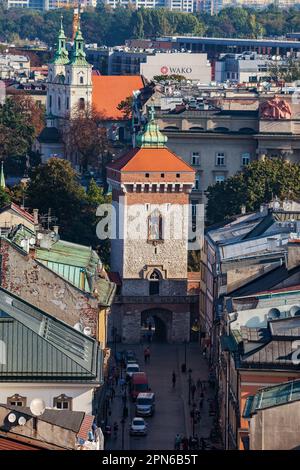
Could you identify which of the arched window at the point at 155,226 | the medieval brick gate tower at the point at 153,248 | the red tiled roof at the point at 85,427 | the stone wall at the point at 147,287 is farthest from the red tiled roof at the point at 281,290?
the stone wall at the point at 147,287

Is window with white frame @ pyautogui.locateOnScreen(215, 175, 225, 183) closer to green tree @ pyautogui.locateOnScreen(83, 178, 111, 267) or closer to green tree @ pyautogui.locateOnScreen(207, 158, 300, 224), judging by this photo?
green tree @ pyautogui.locateOnScreen(207, 158, 300, 224)

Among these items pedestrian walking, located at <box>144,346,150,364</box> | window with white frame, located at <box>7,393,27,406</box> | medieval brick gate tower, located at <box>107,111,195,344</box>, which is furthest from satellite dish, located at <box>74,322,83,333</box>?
medieval brick gate tower, located at <box>107,111,195,344</box>

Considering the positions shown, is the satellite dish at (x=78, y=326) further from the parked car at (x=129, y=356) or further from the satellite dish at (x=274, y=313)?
the parked car at (x=129, y=356)

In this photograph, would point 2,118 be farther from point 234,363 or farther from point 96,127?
point 234,363

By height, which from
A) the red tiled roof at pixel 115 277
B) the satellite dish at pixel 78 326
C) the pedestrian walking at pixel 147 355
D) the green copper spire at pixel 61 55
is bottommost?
the green copper spire at pixel 61 55

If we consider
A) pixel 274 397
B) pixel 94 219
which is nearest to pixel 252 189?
pixel 94 219

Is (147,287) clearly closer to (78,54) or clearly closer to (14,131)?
(14,131)
